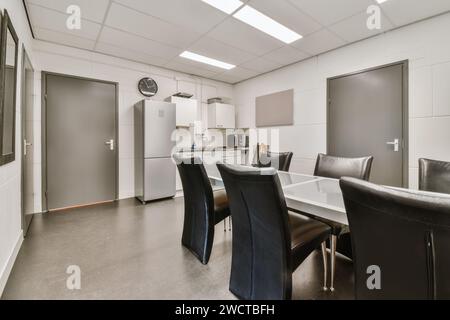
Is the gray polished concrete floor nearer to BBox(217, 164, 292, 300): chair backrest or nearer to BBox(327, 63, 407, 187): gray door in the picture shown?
BBox(217, 164, 292, 300): chair backrest

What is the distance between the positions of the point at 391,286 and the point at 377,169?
310 cm

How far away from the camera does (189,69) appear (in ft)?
15.7

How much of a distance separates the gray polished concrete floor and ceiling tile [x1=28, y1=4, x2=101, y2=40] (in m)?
2.71

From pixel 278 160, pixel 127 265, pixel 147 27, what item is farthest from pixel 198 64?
pixel 127 265

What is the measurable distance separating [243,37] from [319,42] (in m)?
1.23

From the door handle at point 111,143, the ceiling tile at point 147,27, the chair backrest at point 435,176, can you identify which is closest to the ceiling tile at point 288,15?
the ceiling tile at point 147,27

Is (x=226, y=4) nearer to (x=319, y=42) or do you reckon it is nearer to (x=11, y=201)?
(x=319, y=42)

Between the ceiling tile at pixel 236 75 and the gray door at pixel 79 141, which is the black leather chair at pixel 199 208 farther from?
the ceiling tile at pixel 236 75

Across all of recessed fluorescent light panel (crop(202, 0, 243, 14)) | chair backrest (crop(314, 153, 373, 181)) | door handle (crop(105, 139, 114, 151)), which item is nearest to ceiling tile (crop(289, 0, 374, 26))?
recessed fluorescent light panel (crop(202, 0, 243, 14))

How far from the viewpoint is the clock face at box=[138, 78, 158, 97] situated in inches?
173

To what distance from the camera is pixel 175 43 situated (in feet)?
11.8

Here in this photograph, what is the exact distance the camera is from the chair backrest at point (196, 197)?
2.01 metres
